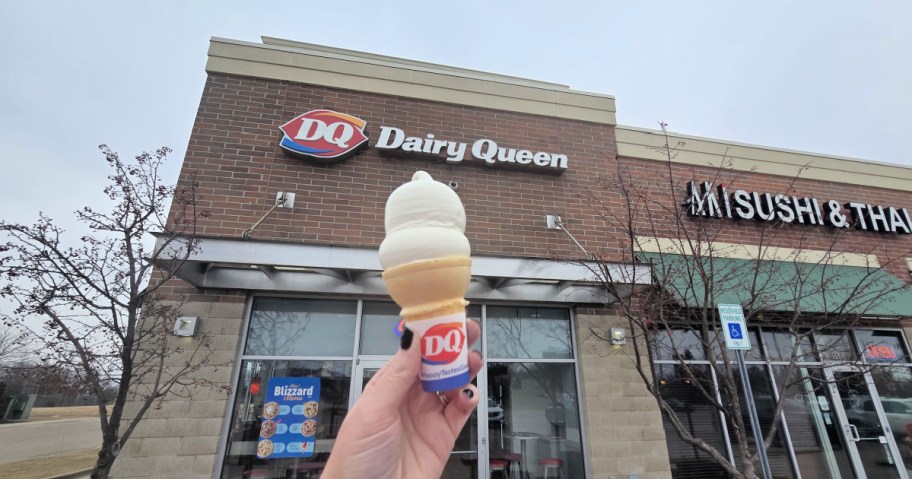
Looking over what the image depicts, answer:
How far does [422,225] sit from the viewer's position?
2.16m

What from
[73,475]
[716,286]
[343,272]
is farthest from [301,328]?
[73,475]

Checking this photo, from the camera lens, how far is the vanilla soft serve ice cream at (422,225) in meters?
2.05

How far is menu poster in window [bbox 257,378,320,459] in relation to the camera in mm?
5465

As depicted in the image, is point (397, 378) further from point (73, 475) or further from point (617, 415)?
point (73, 475)

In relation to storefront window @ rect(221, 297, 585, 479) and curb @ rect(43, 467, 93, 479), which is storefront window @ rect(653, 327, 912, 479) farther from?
curb @ rect(43, 467, 93, 479)

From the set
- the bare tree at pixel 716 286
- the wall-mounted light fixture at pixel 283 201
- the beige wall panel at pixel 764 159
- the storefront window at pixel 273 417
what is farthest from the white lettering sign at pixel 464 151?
the storefront window at pixel 273 417

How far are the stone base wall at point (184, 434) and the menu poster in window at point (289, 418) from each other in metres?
0.54

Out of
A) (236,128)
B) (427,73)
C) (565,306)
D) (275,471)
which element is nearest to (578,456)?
(565,306)

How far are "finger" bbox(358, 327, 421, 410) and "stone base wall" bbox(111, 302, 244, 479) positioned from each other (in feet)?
15.4

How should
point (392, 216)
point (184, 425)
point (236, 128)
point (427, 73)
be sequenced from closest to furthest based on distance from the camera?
point (392, 216) → point (184, 425) → point (236, 128) → point (427, 73)

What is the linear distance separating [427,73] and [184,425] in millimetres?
6811

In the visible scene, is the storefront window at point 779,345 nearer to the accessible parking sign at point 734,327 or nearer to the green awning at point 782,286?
the green awning at point 782,286

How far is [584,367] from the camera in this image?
6.36 meters

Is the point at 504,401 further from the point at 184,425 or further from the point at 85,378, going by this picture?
the point at 85,378
